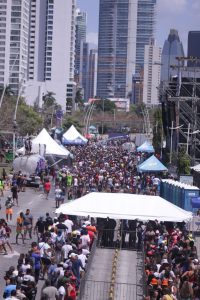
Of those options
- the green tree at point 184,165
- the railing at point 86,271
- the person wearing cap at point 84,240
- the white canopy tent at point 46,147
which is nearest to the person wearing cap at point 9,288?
the railing at point 86,271

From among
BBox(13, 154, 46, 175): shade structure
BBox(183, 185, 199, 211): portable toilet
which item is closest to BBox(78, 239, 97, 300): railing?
BBox(183, 185, 199, 211): portable toilet

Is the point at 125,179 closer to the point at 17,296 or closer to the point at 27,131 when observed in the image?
the point at 17,296

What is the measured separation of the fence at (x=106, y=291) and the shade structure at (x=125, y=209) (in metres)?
5.15

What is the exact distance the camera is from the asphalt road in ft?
78.9

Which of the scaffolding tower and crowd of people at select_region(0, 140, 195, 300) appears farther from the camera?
the scaffolding tower

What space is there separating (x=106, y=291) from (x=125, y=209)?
6.41m

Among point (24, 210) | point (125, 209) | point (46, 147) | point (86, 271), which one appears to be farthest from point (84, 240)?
point (46, 147)

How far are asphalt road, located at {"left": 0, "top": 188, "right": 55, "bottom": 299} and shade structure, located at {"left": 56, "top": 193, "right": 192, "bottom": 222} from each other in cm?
201

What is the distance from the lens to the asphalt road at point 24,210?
78.9 feet

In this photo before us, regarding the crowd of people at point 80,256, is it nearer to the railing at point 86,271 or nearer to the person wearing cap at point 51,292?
the person wearing cap at point 51,292

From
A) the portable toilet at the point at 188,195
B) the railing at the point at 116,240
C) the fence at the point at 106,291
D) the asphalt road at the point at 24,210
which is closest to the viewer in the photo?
the fence at the point at 106,291

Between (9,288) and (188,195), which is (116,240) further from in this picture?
(188,195)

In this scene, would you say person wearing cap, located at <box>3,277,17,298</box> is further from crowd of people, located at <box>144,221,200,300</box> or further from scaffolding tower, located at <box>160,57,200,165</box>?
scaffolding tower, located at <box>160,57,200,165</box>

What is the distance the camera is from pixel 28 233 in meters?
29.2
